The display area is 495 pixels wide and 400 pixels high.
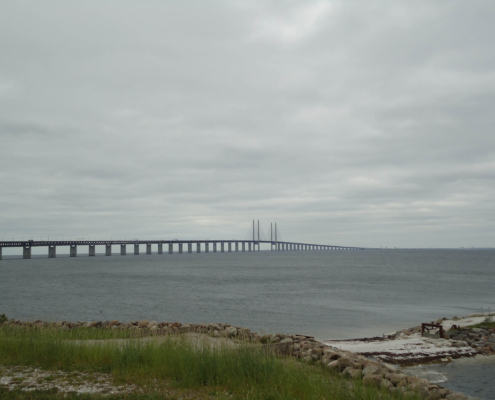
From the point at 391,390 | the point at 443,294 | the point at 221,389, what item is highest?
the point at 221,389

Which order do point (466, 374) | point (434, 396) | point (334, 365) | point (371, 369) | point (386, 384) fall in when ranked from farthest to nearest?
point (466, 374), point (334, 365), point (371, 369), point (386, 384), point (434, 396)

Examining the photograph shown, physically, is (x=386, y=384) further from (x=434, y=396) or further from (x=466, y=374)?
(x=466, y=374)

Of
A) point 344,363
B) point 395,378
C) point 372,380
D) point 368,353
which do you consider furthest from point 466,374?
point 372,380

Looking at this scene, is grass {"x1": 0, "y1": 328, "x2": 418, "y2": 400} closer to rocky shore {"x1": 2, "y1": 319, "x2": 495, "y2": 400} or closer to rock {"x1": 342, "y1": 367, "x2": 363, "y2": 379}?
rock {"x1": 342, "y1": 367, "x2": 363, "y2": 379}

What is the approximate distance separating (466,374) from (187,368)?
13.2 meters

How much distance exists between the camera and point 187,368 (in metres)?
10.3

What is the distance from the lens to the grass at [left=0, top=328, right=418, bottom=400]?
30.0 ft

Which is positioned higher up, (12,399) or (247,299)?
(12,399)

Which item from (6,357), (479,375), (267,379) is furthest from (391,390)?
(6,357)

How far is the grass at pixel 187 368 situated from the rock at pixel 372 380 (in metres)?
0.76

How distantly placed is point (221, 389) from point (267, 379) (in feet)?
3.69

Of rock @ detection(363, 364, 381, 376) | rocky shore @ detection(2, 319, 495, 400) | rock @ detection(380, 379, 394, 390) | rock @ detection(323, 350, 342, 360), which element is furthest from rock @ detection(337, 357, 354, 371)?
rock @ detection(380, 379, 394, 390)

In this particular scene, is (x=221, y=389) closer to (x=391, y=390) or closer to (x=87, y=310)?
(x=391, y=390)

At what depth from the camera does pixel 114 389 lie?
359 inches
